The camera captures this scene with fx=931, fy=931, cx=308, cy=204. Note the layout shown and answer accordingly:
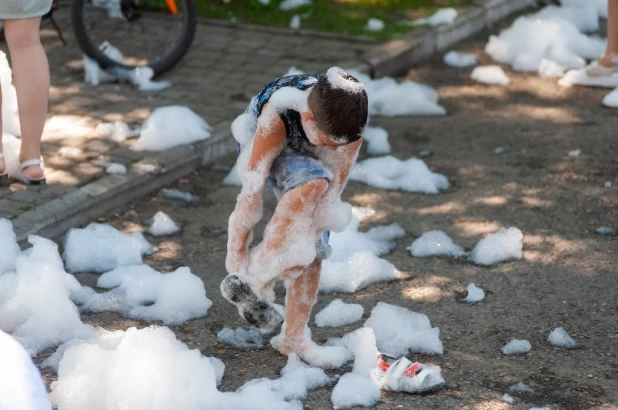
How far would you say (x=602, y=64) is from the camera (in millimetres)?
6645

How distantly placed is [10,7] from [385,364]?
7.97 ft

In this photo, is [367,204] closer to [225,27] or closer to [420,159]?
[420,159]

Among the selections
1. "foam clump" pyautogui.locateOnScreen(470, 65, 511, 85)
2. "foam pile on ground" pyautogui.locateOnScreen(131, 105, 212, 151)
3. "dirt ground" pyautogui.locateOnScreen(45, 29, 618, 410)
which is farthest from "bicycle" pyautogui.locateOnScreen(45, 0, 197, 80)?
"foam clump" pyautogui.locateOnScreen(470, 65, 511, 85)

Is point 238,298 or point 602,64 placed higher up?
point 238,298

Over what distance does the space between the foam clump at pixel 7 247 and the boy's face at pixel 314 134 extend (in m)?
1.56

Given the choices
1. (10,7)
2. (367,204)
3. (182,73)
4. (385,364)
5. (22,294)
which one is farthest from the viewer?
(182,73)

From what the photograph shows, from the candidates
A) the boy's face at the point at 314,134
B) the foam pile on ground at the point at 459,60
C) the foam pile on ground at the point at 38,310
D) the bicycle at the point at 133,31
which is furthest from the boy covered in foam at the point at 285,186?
the foam pile on ground at the point at 459,60

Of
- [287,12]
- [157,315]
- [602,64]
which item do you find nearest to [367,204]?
[157,315]

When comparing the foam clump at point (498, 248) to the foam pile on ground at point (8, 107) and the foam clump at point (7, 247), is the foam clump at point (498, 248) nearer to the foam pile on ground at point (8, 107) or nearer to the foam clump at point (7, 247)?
the foam clump at point (7, 247)

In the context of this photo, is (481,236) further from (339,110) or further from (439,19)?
(439,19)

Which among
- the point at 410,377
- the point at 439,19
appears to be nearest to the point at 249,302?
the point at 410,377

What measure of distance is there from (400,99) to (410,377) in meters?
3.39

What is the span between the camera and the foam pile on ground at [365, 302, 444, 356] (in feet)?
11.4

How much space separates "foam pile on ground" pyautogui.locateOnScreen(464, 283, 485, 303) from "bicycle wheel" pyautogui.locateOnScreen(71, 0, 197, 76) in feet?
10.6
